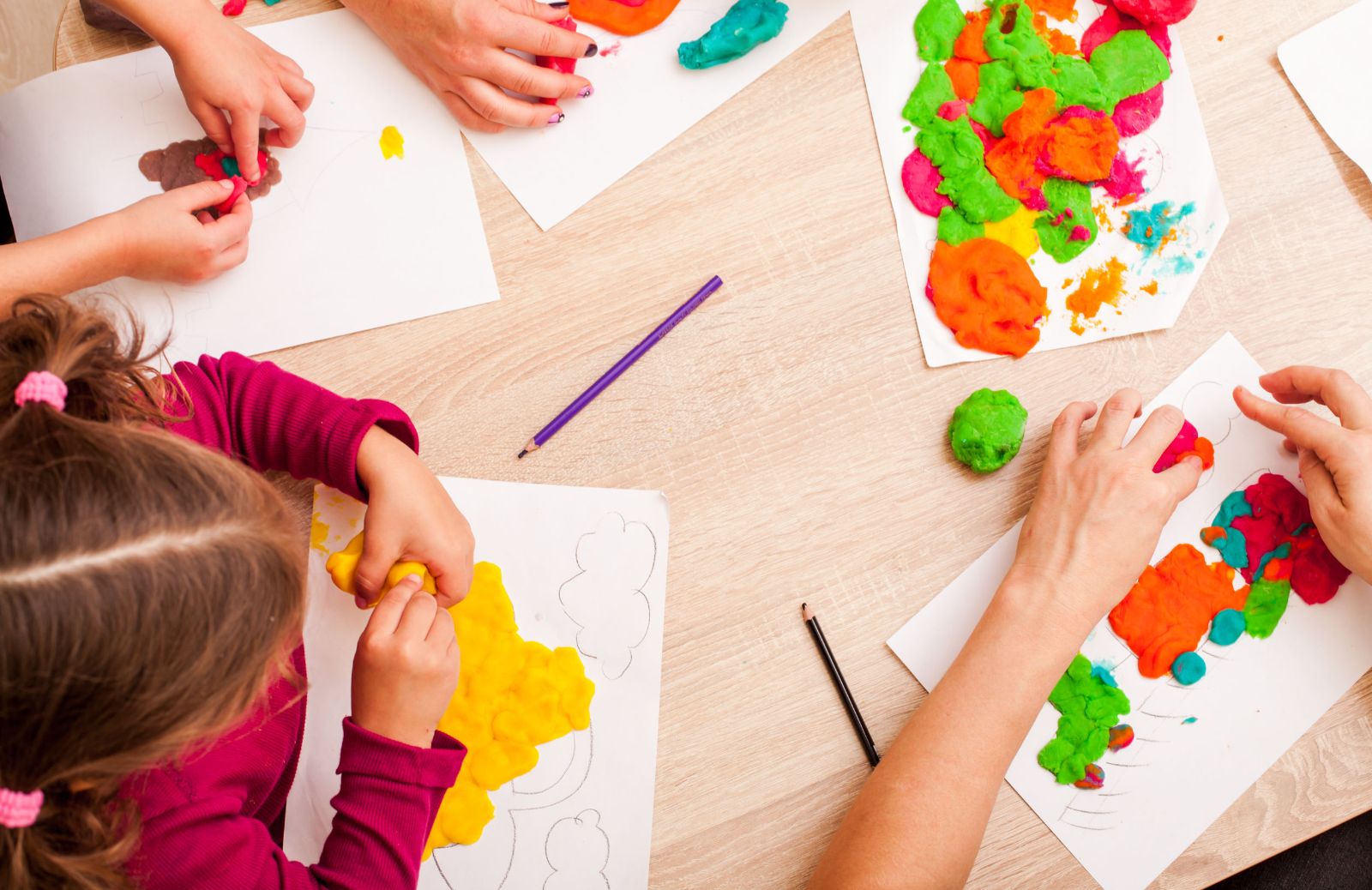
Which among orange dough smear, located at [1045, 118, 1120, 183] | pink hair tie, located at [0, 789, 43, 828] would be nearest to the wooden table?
orange dough smear, located at [1045, 118, 1120, 183]

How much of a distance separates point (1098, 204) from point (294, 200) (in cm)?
71

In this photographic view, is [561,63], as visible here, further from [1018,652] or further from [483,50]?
[1018,652]

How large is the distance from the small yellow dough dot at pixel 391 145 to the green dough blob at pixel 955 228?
0.48m

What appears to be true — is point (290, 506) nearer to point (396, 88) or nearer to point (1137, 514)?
point (396, 88)

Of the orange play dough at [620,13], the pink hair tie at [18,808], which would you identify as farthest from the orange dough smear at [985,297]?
the pink hair tie at [18,808]

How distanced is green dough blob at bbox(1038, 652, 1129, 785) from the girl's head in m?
0.59

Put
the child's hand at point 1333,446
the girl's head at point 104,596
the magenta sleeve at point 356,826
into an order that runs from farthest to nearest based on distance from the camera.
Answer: the child's hand at point 1333,446 < the magenta sleeve at point 356,826 < the girl's head at point 104,596

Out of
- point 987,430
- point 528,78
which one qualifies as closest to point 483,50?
point 528,78

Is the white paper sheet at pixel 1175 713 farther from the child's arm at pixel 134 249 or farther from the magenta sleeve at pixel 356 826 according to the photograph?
the child's arm at pixel 134 249

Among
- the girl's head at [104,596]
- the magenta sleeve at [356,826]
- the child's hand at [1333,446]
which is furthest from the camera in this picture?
the child's hand at [1333,446]

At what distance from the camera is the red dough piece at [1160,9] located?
0.81 metres

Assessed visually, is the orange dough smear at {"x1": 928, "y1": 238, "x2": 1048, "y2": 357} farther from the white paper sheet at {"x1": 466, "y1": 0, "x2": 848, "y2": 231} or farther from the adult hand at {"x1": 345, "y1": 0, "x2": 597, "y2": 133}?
the adult hand at {"x1": 345, "y1": 0, "x2": 597, "y2": 133}

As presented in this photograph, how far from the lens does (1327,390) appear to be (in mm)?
771

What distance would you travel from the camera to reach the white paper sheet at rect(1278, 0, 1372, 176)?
831 millimetres
